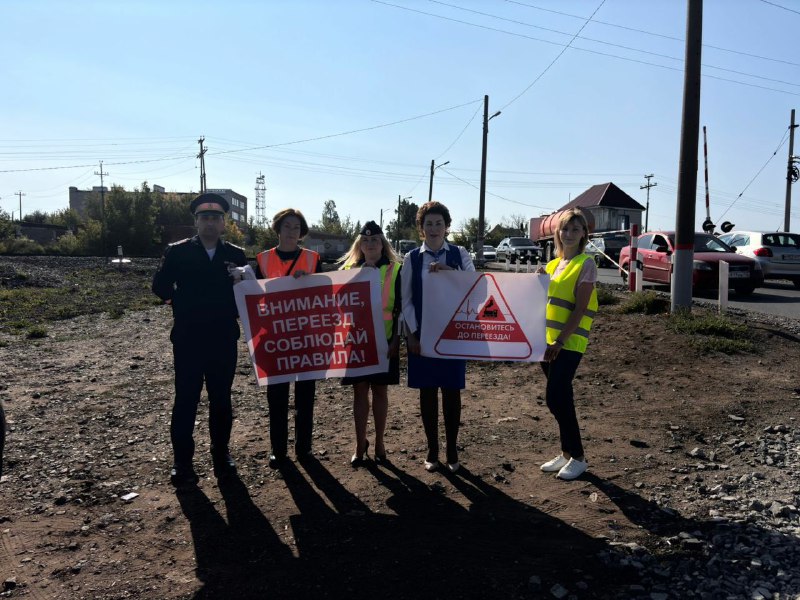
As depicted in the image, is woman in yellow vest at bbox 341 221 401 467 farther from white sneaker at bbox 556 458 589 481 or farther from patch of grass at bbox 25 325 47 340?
patch of grass at bbox 25 325 47 340

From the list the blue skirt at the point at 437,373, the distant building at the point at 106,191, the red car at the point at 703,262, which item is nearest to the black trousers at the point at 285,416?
the blue skirt at the point at 437,373

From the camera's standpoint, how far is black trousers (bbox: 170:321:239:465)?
4.88 metres

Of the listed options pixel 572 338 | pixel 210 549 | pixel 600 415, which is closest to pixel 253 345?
pixel 210 549

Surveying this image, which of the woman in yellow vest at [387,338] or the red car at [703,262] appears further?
the red car at [703,262]

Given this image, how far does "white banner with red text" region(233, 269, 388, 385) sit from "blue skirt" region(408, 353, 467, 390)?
312 mm

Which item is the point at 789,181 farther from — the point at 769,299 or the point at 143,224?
the point at 143,224

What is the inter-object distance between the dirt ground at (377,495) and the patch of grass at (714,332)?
44cm

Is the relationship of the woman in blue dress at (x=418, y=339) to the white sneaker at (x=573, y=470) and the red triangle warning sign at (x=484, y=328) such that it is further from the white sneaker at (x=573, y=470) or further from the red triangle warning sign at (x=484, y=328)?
the white sneaker at (x=573, y=470)

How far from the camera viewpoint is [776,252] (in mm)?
18641

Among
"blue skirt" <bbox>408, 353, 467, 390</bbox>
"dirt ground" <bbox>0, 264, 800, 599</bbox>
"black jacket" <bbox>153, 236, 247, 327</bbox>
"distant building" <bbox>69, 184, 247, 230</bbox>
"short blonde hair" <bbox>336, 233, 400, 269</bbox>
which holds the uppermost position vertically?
"distant building" <bbox>69, 184, 247, 230</bbox>

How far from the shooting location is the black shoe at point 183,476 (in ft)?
15.9

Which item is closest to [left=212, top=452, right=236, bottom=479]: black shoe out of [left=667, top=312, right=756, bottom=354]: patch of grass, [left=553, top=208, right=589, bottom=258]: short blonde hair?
[left=553, top=208, right=589, bottom=258]: short blonde hair

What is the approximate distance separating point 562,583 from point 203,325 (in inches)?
119

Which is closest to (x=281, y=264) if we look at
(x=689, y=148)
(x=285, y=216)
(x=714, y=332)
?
(x=285, y=216)
